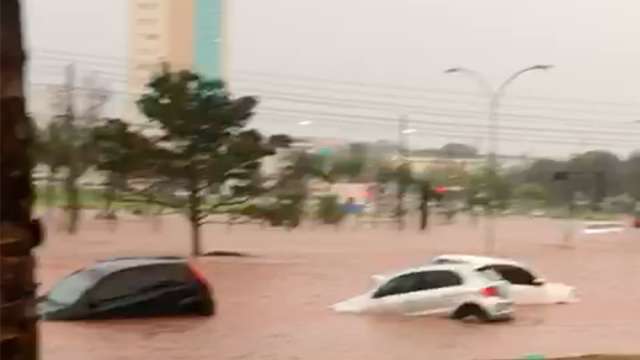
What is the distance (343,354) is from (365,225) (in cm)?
5339

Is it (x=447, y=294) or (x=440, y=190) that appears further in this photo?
(x=440, y=190)

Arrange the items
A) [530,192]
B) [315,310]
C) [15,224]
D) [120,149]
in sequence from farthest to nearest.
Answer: [530,192] → [120,149] → [315,310] → [15,224]

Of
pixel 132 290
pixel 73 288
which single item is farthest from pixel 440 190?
pixel 73 288

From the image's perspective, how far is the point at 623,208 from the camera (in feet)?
262

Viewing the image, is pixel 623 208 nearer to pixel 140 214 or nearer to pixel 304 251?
pixel 304 251

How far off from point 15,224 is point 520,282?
21175mm

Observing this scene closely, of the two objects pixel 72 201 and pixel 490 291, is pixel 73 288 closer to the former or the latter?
pixel 490 291

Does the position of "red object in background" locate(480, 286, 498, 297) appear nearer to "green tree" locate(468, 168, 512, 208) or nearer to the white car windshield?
the white car windshield

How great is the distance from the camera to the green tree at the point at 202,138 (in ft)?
140

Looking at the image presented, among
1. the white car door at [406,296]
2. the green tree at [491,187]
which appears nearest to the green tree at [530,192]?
the green tree at [491,187]

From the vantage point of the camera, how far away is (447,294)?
20859 millimetres

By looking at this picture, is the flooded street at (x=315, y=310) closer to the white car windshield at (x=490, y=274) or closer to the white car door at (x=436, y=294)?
the white car door at (x=436, y=294)

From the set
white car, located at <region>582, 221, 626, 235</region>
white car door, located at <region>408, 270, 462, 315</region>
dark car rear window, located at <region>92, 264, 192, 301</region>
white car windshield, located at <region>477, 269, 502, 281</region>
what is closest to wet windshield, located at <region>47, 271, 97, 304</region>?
dark car rear window, located at <region>92, 264, 192, 301</region>

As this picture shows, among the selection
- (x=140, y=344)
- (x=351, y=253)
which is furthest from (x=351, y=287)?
(x=351, y=253)
